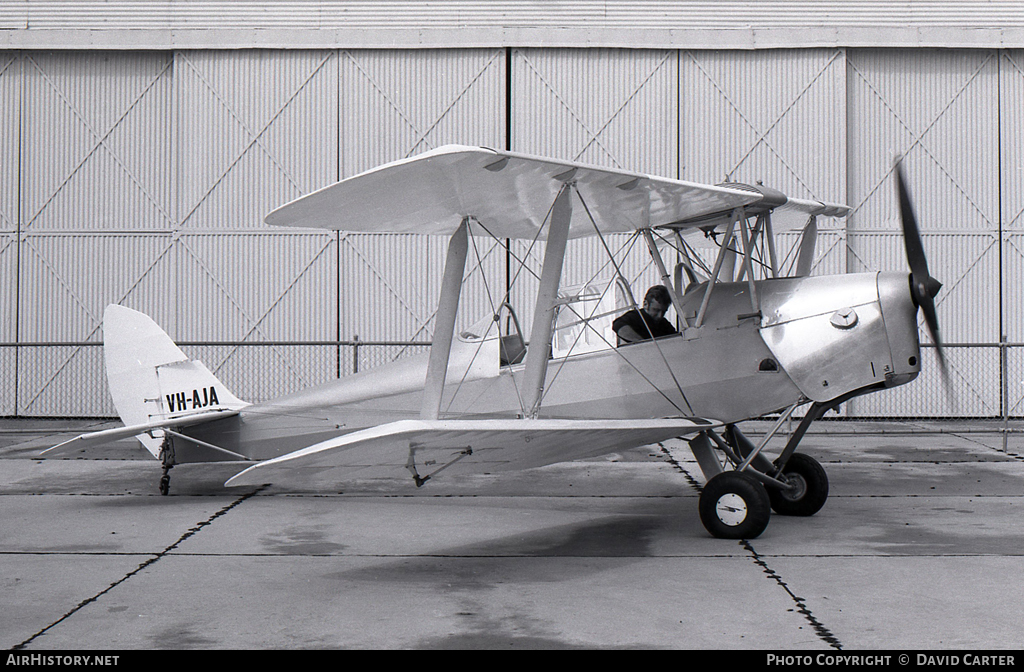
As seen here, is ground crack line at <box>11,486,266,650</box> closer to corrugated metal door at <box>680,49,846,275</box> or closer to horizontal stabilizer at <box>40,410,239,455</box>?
horizontal stabilizer at <box>40,410,239,455</box>

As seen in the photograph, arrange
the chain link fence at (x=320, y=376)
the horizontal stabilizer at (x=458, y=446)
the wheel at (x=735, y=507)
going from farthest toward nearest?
1. the chain link fence at (x=320, y=376)
2. the wheel at (x=735, y=507)
3. the horizontal stabilizer at (x=458, y=446)

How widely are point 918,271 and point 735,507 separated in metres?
2.07

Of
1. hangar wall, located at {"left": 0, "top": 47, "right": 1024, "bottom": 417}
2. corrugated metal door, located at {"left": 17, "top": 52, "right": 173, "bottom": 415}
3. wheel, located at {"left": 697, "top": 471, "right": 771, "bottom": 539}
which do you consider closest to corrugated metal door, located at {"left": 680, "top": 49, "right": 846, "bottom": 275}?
hangar wall, located at {"left": 0, "top": 47, "right": 1024, "bottom": 417}

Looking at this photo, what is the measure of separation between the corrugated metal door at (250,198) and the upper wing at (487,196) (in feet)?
28.8

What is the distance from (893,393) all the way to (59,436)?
516 inches

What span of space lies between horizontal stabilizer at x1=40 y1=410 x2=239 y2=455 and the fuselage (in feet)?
4.09

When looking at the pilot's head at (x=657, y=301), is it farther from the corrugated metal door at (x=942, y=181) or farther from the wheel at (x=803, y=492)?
the corrugated metal door at (x=942, y=181)

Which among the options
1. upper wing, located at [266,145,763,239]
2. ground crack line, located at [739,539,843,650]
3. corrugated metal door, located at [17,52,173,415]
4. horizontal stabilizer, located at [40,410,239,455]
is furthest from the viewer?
corrugated metal door, located at [17,52,173,415]

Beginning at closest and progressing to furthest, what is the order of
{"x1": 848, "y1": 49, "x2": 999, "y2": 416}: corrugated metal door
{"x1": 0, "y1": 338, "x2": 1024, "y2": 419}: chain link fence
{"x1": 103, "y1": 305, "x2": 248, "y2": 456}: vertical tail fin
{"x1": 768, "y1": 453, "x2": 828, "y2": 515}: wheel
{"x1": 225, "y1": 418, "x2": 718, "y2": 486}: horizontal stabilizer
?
{"x1": 225, "y1": 418, "x2": 718, "y2": 486}: horizontal stabilizer, {"x1": 768, "y1": 453, "x2": 828, "y2": 515}: wheel, {"x1": 103, "y1": 305, "x2": 248, "y2": 456}: vertical tail fin, {"x1": 0, "y1": 338, "x2": 1024, "y2": 419}: chain link fence, {"x1": 848, "y1": 49, "x2": 999, "y2": 416}: corrugated metal door

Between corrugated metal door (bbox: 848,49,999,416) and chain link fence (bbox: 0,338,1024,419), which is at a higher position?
corrugated metal door (bbox: 848,49,999,416)

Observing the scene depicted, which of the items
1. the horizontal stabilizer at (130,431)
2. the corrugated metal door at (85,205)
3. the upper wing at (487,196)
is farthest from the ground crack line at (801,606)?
the corrugated metal door at (85,205)

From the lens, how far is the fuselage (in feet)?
21.5

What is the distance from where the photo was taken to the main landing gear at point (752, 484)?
255 inches

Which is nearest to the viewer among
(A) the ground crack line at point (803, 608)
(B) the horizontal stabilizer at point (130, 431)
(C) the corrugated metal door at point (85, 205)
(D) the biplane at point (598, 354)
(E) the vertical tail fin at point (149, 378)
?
(A) the ground crack line at point (803, 608)
